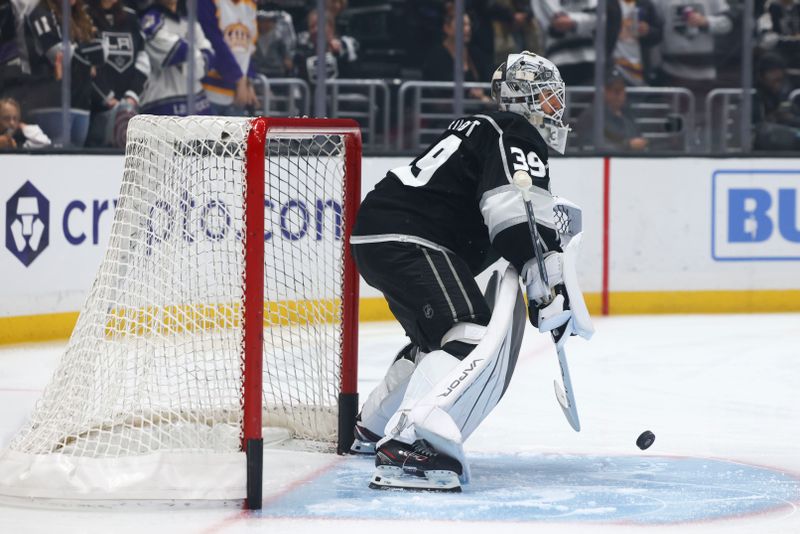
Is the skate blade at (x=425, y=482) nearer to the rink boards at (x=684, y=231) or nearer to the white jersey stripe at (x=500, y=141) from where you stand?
the white jersey stripe at (x=500, y=141)

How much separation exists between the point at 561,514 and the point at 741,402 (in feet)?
6.34

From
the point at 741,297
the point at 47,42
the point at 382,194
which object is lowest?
the point at 741,297

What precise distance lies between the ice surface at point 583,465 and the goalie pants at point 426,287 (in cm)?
38

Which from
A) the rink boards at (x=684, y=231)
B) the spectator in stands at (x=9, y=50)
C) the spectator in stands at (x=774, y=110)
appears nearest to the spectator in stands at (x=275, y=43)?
the rink boards at (x=684, y=231)

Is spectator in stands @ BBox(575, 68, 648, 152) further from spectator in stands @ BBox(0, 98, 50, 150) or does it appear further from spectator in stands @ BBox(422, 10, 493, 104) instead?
spectator in stands @ BBox(0, 98, 50, 150)

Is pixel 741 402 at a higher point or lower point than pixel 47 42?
lower

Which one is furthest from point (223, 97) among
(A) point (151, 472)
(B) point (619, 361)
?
(A) point (151, 472)

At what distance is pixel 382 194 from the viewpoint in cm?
355

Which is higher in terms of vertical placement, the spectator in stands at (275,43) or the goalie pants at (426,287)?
the spectator in stands at (275,43)

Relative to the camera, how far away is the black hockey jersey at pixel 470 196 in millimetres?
3352

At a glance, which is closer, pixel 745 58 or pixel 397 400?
pixel 397 400

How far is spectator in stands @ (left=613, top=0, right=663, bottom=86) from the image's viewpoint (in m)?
7.96

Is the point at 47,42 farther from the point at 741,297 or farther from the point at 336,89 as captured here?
the point at 741,297

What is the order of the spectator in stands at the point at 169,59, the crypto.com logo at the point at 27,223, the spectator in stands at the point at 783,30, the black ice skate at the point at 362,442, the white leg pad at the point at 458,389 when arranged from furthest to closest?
the spectator in stands at the point at 783,30 → the spectator in stands at the point at 169,59 → the crypto.com logo at the point at 27,223 → the black ice skate at the point at 362,442 → the white leg pad at the point at 458,389
